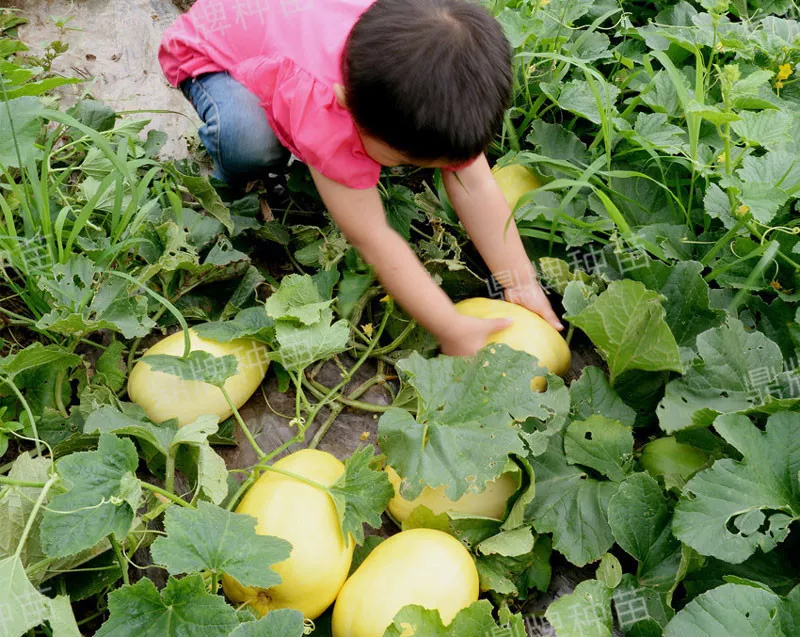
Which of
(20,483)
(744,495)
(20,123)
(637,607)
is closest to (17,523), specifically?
(20,483)

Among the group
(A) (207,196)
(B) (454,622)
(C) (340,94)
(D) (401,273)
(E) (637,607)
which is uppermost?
(C) (340,94)

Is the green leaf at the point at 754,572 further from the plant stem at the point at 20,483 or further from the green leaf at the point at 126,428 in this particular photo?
the plant stem at the point at 20,483

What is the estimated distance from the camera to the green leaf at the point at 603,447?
4.72 feet

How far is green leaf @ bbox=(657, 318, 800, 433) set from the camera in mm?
1426

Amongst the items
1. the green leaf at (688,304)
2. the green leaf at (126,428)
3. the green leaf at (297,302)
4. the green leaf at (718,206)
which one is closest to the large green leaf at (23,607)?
the green leaf at (126,428)

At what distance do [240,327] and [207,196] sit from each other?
0.41 metres

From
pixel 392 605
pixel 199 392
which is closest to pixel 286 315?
pixel 199 392

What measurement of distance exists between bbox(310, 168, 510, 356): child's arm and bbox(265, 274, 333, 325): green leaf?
14 centimetres

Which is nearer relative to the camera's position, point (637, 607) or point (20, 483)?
point (20, 483)

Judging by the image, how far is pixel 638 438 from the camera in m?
1.65

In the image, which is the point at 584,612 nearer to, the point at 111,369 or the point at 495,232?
the point at 495,232

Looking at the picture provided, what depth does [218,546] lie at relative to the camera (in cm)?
117

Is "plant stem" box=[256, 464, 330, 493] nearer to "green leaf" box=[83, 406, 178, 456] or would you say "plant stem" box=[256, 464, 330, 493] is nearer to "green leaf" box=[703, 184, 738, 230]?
"green leaf" box=[83, 406, 178, 456]

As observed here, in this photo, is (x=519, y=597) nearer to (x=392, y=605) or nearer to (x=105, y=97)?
(x=392, y=605)
